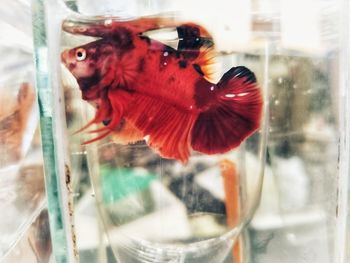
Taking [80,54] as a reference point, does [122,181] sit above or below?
below

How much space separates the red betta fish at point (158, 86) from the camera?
442 millimetres

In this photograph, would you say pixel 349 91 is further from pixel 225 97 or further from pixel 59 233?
pixel 59 233

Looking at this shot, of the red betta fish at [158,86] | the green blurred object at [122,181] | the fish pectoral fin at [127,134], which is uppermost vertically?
the red betta fish at [158,86]

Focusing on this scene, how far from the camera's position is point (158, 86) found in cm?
44

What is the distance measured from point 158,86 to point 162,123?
0.13ft

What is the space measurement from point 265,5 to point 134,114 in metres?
0.19

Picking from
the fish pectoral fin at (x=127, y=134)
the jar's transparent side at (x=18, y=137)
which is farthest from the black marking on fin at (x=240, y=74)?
the jar's transparent side at (x=18, y=137)

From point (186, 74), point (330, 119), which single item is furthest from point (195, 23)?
point (330, 119)

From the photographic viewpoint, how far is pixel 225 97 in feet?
1.48

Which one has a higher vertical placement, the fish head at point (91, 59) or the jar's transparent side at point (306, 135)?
the fish head at point (91, 59)

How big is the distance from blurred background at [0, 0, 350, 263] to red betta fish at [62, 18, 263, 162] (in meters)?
0.02

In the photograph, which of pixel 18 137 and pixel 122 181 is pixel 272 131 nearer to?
pixel 122 181

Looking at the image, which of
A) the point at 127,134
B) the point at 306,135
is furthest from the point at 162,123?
the point at 306,135

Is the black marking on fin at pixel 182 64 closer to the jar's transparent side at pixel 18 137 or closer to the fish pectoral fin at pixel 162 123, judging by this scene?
A: the fish pectoral fin at pixel 162 123
